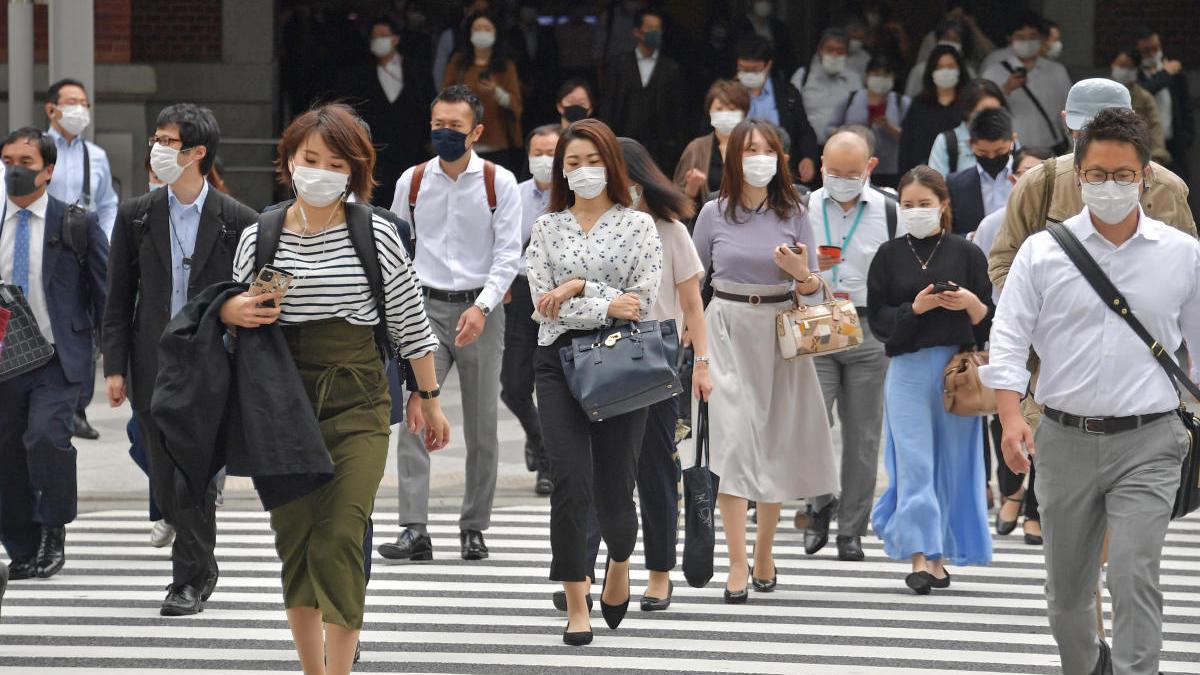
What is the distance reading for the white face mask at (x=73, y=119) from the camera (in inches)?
539

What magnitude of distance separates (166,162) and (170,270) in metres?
0.45

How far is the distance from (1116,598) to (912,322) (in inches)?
123

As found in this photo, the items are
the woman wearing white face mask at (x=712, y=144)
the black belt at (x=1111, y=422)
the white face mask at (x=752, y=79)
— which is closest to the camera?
the black belt at (x=1111, y=422)

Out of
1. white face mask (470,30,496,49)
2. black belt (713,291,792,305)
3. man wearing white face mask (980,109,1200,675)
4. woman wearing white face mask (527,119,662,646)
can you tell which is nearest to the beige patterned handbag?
black belt (713,291,792,305)

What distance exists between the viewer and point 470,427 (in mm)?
10258

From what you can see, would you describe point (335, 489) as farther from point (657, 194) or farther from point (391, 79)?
point (391, 79)

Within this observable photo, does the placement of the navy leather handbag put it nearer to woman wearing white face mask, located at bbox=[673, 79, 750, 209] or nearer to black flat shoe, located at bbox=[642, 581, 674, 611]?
black flat shoe, located at bbox=[642, 581, 674, 611]

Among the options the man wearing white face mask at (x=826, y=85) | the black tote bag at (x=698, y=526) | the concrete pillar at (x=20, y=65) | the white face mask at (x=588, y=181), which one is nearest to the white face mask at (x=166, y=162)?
the white face mask at (x=588, y=181)

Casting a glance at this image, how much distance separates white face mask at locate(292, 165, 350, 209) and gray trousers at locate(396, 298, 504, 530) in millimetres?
3372

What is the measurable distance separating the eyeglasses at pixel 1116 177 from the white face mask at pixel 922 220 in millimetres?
2935

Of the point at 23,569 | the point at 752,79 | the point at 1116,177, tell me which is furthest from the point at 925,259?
the point at 752,79

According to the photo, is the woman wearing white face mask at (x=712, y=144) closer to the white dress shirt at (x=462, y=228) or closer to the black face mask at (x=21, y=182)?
the white dress shirt at (x=462, y=228)

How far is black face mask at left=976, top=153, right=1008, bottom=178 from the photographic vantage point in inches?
441

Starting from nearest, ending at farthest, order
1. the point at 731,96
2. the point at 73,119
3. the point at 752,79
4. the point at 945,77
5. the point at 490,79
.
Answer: the point at 731,96, the point at 73,119, the point at 752,79, the point at 945,77, the point at 490,79
